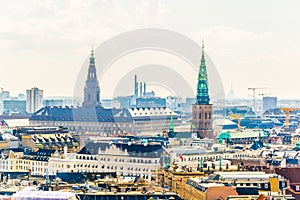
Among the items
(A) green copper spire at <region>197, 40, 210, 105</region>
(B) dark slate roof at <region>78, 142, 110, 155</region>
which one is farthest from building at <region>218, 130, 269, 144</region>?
(B) dark slate roof at <region>78, 142, 110, 155</region>

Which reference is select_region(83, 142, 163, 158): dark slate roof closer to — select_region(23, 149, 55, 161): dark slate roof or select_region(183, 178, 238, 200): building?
select_region(23, 149, 55, 161): dark slate roof

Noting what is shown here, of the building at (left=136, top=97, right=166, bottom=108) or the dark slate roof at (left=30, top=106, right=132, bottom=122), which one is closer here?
the dark slate roof at (left=30, top=106, right=132, bottom=122)

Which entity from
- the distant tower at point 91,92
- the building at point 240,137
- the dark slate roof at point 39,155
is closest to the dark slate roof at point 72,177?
the dark slate roof at point 39,155

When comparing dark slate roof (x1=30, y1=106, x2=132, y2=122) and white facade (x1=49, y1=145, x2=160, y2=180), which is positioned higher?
dark slate roof (x1=30, y1=106, x2=132, y2=122)

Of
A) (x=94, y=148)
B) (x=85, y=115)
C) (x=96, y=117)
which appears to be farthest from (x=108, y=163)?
(x=85, y=115)

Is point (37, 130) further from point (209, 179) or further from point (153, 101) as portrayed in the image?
point (153, 101)

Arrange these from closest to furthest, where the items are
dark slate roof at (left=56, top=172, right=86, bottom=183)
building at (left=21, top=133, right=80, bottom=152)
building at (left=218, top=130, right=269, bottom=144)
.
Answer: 1. dark slate roof at (left=56, top=172, right=86, bottom=183)
2. building at (left=21, top=133, right=80, bottom=152)
3. building at (left=218, top=130, right=269, bottom=144)

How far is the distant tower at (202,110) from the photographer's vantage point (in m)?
112

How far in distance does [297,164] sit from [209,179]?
61.0 ft

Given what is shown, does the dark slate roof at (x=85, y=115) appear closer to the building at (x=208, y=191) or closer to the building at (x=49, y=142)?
the building at (x=49, y=142)

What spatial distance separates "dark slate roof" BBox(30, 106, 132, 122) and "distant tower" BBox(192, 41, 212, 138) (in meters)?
21.3

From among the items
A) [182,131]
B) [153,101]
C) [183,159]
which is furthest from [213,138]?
[153,101]

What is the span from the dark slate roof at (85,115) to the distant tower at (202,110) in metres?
21.3

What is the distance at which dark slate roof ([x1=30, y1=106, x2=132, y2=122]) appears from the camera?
5276 inches
